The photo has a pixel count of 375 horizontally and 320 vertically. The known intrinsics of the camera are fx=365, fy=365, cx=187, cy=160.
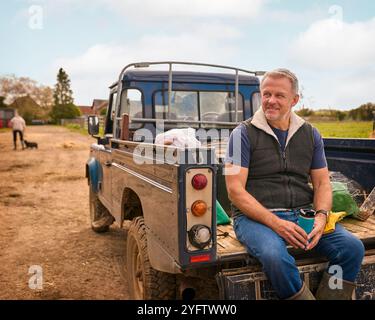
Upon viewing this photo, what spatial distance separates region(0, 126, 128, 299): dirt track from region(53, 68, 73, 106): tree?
85213 millimetres

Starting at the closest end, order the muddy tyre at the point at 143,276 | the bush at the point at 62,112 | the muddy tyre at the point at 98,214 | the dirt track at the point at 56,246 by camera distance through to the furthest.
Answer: the muddy tyre at the point at 143,276 < the dirt track at the point at 56,246 < the muddy tyre at the point at 98,214 < the bush at the point at 62,112

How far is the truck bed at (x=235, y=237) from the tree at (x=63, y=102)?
84057mm

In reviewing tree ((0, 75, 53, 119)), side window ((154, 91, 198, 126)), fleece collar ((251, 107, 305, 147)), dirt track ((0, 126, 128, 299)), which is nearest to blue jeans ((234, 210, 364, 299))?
fleece collar ((251, 107, 305, 147))

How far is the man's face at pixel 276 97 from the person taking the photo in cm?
248

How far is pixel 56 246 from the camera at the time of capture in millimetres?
5008

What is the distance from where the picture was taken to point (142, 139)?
4645mm

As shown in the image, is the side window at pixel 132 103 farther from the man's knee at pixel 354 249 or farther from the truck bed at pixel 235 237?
the man's knee at pixel 354 249

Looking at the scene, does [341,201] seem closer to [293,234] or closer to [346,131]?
[293,234]

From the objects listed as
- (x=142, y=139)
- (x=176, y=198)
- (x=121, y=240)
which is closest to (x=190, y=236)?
(x=176, y=198)

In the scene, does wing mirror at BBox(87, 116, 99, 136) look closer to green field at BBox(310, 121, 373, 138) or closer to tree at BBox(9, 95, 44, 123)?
green field at BBox(310, 121, 373, 138)

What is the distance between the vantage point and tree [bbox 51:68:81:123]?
8200 centimetres

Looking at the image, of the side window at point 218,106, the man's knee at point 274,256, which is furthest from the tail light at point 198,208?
the side window at point 218,106
